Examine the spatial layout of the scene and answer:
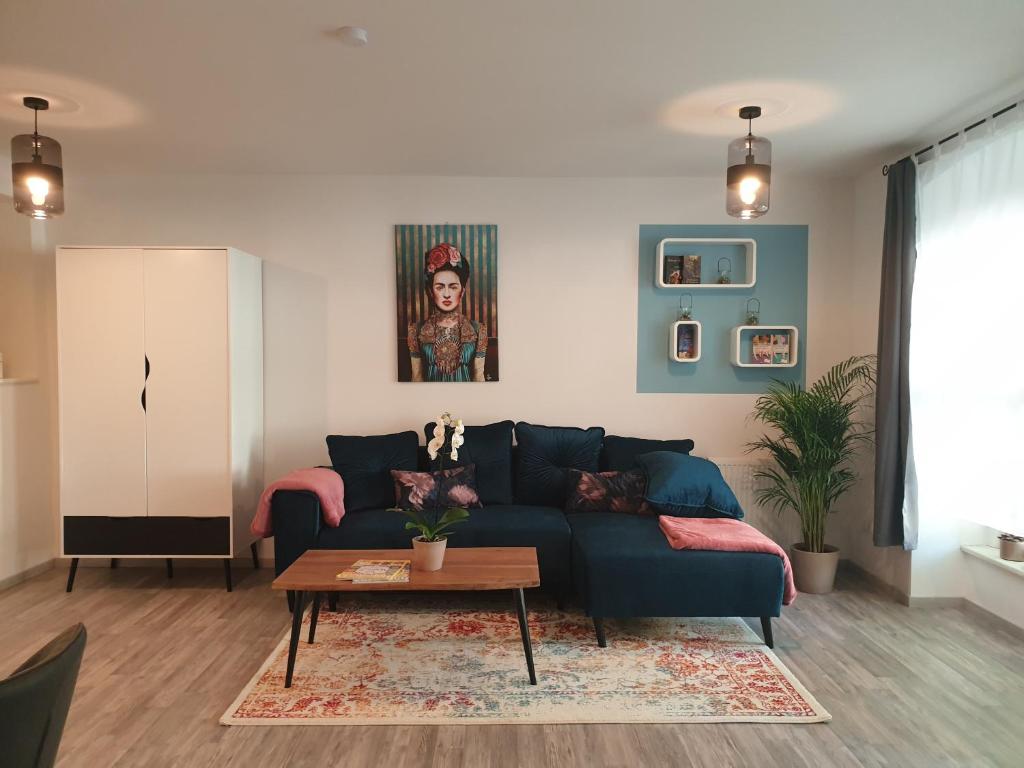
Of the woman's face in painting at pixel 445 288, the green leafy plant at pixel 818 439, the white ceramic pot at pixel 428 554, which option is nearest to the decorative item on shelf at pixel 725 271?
the green leafy plant at pixel 818 439

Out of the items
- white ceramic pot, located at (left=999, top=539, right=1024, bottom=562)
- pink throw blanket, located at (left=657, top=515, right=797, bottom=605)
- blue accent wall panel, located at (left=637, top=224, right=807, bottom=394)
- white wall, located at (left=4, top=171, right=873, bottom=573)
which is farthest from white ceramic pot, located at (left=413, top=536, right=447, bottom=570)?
white ceramic pot, located at (left=999, top=539, right=1024, bottom=562)

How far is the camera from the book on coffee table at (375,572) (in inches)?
110

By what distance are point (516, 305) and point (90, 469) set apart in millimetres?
2806

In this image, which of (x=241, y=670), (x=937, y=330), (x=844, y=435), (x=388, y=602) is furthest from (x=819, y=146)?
(x=241, y=670)

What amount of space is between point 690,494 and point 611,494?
1.56 ft

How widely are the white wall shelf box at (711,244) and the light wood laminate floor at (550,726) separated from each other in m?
2.03

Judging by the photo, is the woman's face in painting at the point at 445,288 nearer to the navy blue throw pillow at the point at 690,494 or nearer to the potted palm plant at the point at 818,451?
the navy blue throw pillow at the point at 690,494

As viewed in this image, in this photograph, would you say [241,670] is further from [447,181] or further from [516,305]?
[447,181]

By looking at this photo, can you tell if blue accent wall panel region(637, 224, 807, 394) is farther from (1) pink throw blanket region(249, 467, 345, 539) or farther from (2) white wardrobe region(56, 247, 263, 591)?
(2) white wardrobe region(56, 247, 263, 591)

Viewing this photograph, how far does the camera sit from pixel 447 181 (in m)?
4.51

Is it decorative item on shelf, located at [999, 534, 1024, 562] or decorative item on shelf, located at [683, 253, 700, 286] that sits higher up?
decorative item on shelf, located at [683, 253, 700, 286]

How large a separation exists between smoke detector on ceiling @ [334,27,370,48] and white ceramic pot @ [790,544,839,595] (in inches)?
Result: 142

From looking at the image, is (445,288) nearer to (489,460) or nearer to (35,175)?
(489,460)

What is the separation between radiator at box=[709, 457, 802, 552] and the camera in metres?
4.52
